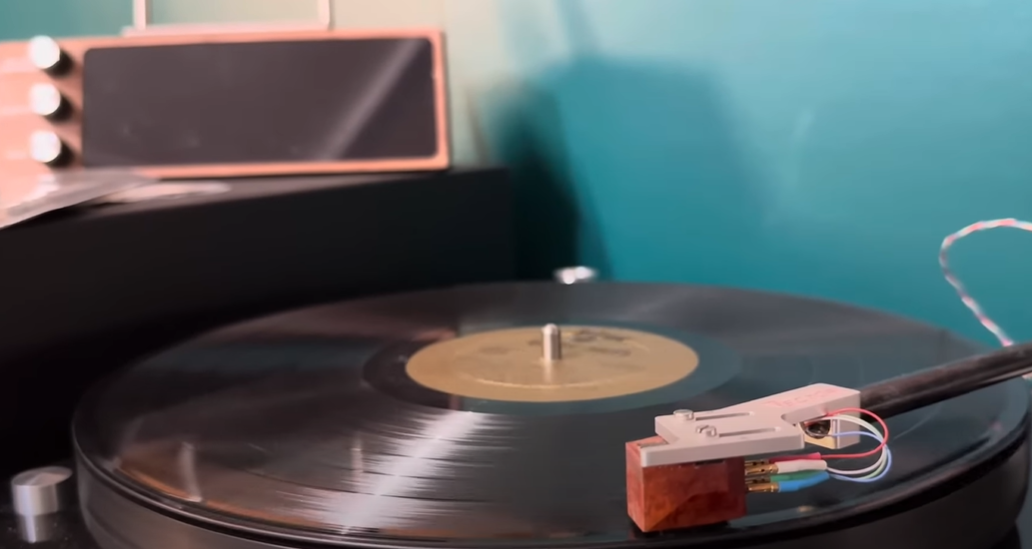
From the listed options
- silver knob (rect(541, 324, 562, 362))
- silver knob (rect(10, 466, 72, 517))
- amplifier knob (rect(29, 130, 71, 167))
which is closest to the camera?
silver knob (rect(10, 466, 72, 517))

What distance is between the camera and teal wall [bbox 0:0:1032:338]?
0.81 meters

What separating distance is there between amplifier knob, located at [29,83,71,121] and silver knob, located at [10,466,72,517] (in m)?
0.52

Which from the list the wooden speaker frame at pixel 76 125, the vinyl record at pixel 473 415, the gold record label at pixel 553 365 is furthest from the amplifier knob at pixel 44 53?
the gold record label at pixel 553 365

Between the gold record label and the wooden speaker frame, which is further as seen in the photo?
the wooden speaker frame

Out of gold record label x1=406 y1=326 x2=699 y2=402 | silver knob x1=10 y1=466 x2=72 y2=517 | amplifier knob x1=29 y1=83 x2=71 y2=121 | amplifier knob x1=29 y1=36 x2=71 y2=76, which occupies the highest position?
amplifier knob x1=29 y1=36 x2=71 y2=76

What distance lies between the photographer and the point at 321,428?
577 mm

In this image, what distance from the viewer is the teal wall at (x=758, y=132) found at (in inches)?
32.0

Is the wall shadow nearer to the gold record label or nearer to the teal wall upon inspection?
the teal wall

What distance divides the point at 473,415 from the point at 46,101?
68cm

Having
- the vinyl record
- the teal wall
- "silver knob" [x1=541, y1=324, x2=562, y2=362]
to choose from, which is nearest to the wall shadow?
the teal wall

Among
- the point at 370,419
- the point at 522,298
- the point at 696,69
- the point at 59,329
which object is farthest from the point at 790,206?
the point at 59,329

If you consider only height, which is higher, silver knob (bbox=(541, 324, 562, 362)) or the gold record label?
silver knob (bbox=(541, 324, 562, 362))

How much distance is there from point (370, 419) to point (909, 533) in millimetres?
315

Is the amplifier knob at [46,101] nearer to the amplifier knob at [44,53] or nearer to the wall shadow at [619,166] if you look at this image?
the amplifier knob at [44,53]
